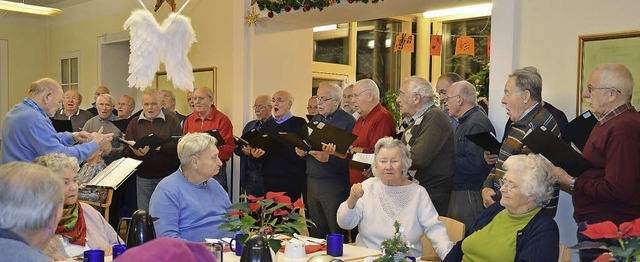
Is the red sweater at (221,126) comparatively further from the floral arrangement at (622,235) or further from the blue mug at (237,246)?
the floral arrangement at (622,235)

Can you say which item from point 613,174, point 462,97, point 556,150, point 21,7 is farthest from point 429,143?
point 21,7

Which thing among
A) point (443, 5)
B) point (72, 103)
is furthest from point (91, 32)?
point (443, 5)

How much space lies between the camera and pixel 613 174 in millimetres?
3281

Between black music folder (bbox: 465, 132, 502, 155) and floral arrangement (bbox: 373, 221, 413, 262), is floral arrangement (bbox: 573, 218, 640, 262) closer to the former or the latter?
floral arrangement (bbox: 373, 221, 413, 262)

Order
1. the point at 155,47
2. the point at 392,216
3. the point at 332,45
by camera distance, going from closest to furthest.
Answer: the point at 392,216 → the point at 155,47 → the point at 332,45

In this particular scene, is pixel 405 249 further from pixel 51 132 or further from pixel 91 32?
pixel 91 32

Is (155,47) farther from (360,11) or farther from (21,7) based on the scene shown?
(21,7)

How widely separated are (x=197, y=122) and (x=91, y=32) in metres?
4.19

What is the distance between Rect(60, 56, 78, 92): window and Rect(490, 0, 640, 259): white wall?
7442 mm

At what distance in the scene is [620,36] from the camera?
4262mm

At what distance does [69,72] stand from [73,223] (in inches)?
310

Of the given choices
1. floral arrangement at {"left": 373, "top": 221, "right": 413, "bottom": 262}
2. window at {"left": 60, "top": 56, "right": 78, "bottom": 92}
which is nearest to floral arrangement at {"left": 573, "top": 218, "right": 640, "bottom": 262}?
floral arrangement at {"left": 373, "top": 221, "right": 413, "bottom": 262}

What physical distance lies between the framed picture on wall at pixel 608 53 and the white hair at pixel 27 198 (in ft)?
11.7

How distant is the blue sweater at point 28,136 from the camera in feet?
13.9
